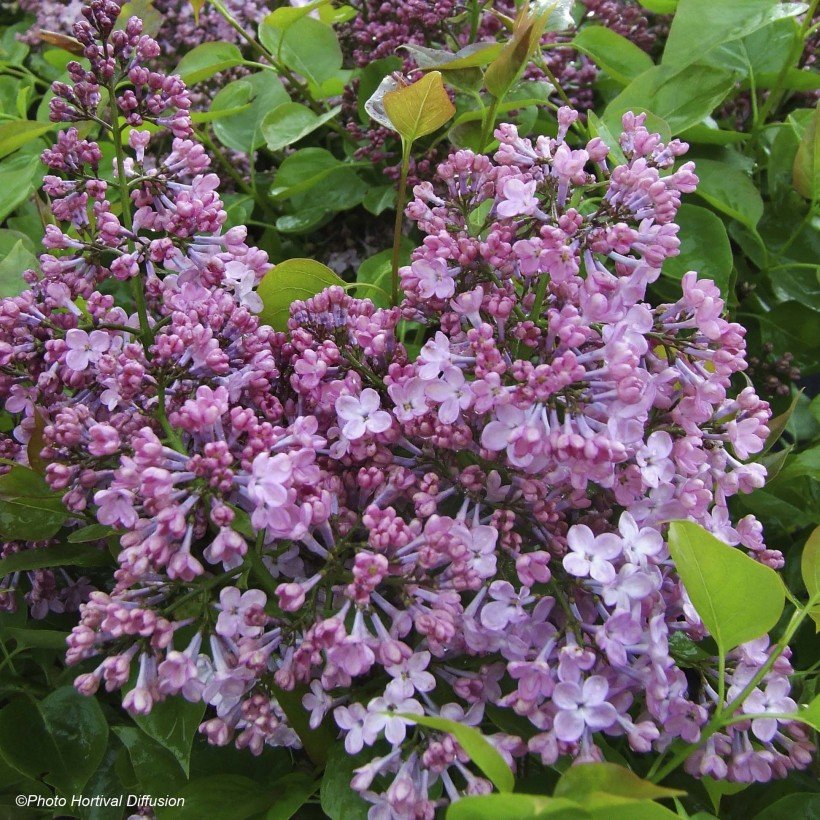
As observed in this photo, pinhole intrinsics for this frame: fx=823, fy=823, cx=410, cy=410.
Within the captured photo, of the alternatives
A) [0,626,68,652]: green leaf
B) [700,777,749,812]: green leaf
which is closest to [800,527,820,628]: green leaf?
[700,777,749,812]: green leaf

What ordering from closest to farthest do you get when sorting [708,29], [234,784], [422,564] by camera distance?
1. [422,564]
2. [234,784]
3. [708,29]

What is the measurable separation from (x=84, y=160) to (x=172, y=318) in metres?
0.21

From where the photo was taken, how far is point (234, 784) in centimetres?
72

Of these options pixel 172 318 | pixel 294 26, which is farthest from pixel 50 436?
pixel 294 26

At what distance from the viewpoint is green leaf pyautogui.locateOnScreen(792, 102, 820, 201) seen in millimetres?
955

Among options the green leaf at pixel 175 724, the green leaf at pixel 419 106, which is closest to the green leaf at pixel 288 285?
the green leaf at pixel 419 106

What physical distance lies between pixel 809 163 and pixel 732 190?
9 centimetres

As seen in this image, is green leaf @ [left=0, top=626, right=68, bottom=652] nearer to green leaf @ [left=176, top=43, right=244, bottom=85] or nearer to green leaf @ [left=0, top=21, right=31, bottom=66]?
green leaf @ [left=176, top=43, right=244, bottom=85]

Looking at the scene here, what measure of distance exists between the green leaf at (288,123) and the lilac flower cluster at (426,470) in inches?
13.0

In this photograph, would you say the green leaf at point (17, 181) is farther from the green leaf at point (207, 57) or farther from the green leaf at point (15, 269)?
the green leaf at point (207, 57)

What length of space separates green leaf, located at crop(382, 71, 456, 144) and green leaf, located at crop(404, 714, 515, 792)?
522 millimetres

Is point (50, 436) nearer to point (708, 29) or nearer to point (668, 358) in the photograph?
point (668, 358)

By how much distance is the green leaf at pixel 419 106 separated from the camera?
73cm

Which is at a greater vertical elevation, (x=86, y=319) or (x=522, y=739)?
(x=86, y=319)
